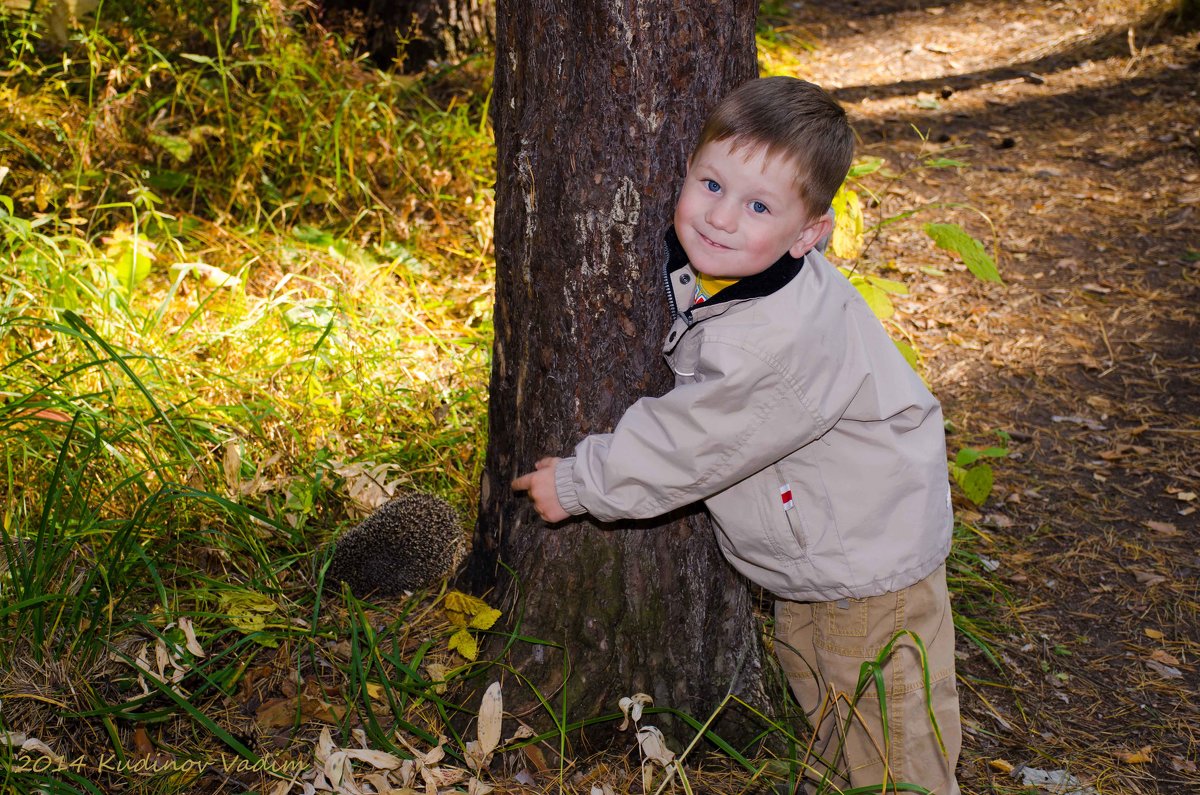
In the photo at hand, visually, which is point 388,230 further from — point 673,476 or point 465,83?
point 673,476

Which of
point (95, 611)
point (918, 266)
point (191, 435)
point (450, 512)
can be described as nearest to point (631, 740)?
point (450, 512)

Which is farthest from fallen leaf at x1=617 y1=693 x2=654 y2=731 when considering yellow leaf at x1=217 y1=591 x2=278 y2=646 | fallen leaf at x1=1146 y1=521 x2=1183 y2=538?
fallen leaf at x1=1146 y1=521 x2=1183 y2=538

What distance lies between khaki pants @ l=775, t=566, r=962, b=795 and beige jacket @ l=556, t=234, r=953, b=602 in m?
0.10

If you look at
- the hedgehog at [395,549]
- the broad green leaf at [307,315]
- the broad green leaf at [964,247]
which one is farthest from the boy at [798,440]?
the broad green leaf at [307,315]

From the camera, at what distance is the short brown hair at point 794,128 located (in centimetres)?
192

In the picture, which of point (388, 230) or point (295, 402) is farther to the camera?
point (388, 230)

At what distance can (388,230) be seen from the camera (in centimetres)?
457

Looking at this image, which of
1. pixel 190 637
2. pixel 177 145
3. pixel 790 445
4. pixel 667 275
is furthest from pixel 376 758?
pixel 177 145

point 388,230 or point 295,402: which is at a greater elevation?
point 388,230

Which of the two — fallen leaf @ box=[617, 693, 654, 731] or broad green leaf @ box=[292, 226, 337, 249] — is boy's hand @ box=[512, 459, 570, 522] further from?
broad green leaf @ box=[292, 226, 337, 249]

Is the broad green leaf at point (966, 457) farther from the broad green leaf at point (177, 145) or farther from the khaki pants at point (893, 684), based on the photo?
the broad green leaf at point (177, 145)

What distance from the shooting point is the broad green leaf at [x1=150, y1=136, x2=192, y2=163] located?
4.27 meters

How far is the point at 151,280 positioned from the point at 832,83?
5338mm

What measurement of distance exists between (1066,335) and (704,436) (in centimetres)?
337
